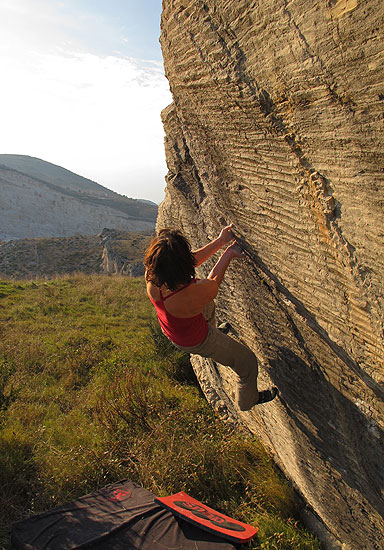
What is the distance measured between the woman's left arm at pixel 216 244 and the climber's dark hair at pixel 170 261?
0.36 m

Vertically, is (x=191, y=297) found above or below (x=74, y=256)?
above

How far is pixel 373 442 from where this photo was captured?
250cm

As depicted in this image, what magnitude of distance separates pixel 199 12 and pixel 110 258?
63.5ft

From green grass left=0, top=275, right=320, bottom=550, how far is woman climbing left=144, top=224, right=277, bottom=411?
95 centimetres

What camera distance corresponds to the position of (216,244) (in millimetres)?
3121

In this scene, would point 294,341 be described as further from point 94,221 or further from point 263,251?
point 94,221

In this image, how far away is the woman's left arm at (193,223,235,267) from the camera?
10.0 feet

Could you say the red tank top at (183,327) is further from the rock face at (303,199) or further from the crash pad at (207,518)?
the crash pad at (207,518)

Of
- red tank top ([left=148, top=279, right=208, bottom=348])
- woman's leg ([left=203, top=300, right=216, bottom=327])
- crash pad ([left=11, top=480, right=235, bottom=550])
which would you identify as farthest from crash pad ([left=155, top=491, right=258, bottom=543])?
woman's leg ([left=203, top=300, right=216, bottom=327])

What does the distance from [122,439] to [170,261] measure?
252 centimetres

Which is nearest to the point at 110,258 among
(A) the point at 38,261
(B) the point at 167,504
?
(A) the point at 38,261

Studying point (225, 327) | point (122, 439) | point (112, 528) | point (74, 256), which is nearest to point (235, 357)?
point (225, 327)

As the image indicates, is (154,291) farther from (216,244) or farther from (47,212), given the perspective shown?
(47,212)

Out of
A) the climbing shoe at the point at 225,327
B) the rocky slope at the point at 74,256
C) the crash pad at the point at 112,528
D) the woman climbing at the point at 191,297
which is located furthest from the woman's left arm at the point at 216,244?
the rocky slope at the point at 74,256
